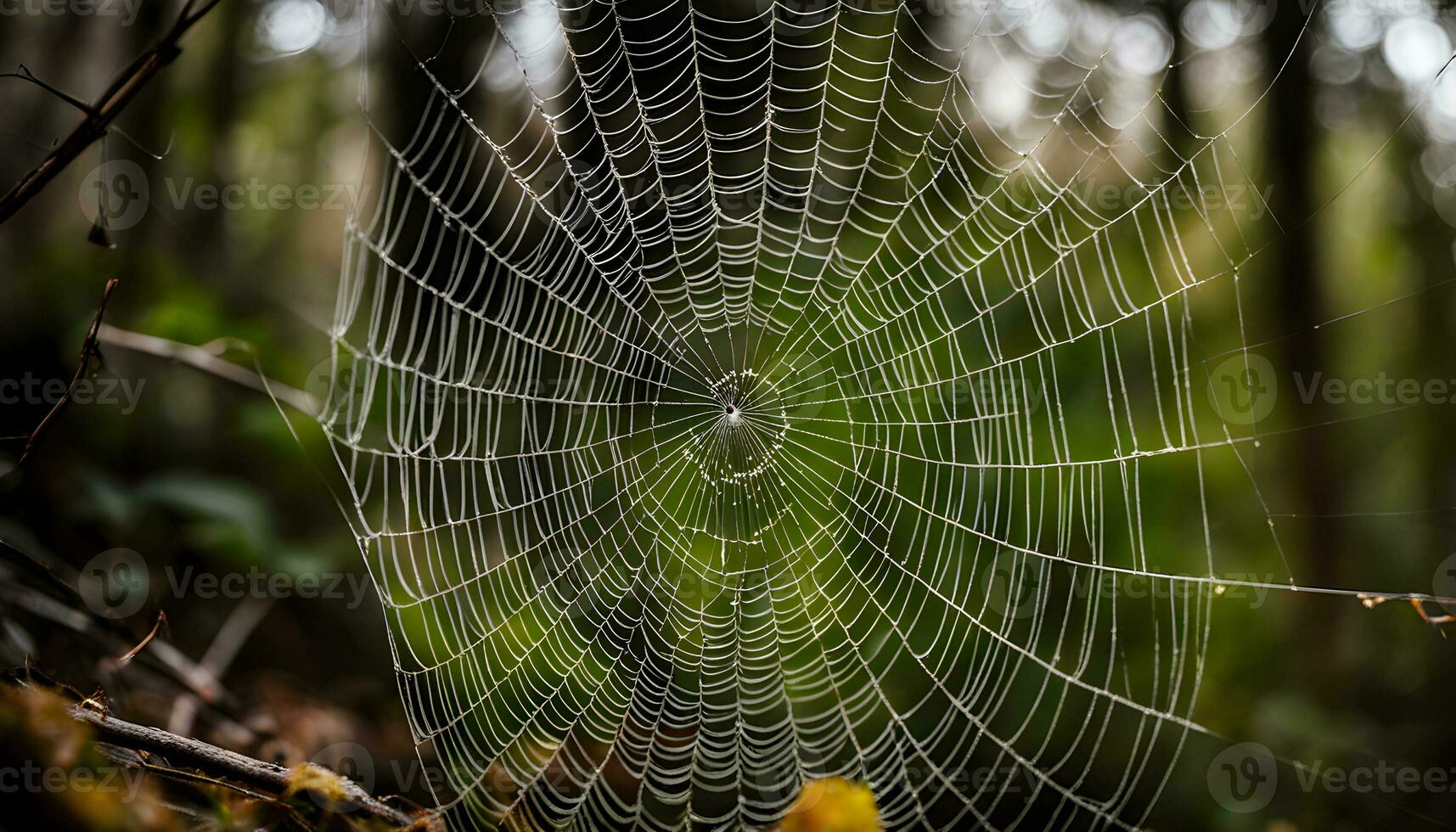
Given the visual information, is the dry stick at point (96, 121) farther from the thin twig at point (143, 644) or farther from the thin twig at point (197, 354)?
the thin twig at point (197, 354)

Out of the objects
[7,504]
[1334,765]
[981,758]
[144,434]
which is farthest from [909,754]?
[144,434]

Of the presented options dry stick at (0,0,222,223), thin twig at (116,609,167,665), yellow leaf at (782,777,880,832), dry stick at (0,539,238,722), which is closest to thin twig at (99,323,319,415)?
dry stick at (0,539,238,722)

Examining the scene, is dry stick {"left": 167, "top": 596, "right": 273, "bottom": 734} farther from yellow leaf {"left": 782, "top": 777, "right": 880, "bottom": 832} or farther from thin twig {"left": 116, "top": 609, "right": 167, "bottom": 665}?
yellow leaf {"left": 782, "top": 777, "right": 880, "bottom": 832}

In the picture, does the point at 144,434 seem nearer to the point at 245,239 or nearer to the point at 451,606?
the point at 451,606

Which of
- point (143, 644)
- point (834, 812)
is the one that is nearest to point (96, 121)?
point (143, 644)

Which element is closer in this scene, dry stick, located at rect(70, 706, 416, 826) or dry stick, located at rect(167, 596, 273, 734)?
dry stick, located at rect(70, 706, 416, 826)

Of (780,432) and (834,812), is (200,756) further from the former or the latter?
(780,432)
